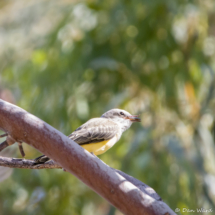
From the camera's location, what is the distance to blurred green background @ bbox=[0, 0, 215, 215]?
13.4ft

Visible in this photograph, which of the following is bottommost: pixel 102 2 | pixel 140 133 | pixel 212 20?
pixel 140 133

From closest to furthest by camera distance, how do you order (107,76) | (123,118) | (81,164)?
1. (81,164)
2. (123,118)
3. (107,76)

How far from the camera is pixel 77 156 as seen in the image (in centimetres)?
151

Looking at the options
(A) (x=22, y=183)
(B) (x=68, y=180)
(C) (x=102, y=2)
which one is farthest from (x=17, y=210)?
(C) (x=102, y=2)

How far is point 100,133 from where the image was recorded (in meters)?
2.36

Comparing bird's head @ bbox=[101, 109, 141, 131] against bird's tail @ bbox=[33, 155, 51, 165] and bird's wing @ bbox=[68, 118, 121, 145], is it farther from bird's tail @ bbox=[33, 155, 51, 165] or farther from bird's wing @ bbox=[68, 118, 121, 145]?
bird's tail @ bbox=[33, 155, 51, 165]

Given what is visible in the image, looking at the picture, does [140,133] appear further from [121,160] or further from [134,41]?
[134,41]

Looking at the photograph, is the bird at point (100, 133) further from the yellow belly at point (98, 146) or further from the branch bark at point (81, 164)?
the branch bark at point (81, 164)

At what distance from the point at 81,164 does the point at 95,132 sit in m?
0.89

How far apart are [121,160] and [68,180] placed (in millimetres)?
903

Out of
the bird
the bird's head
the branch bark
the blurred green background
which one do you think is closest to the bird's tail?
the branch bark

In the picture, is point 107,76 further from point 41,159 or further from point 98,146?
point 41,159

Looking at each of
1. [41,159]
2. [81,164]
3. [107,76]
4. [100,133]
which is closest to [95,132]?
[100,133]

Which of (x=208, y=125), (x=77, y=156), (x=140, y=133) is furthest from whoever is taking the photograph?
(x=208, y=125)
